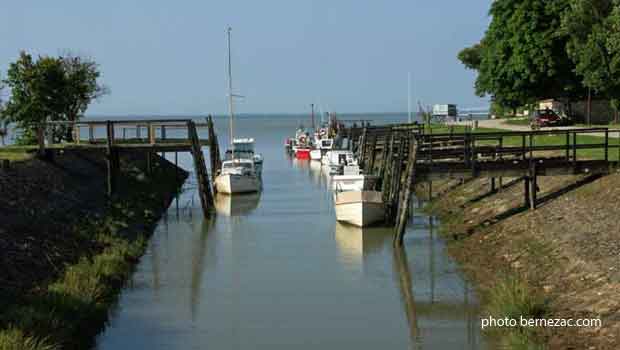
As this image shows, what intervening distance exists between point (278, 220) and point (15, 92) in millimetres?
21958

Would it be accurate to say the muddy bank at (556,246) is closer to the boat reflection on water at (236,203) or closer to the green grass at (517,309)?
the green grass at (517,309)

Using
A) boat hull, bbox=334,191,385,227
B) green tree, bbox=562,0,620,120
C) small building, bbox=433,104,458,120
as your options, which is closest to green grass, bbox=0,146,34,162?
boat hull, bbox=334,191,385,227

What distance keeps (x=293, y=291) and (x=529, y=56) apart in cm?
3984

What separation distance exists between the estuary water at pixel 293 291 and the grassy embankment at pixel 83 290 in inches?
18.2

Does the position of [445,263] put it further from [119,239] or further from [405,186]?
[119,239]

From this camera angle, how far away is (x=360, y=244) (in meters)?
29.7

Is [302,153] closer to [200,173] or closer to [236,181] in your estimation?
Result: [236,181]

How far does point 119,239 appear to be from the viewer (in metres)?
27.2

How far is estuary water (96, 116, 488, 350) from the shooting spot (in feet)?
59.5

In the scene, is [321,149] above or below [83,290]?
below

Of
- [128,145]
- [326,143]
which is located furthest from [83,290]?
[326,143]

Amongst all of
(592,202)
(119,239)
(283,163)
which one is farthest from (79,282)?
(283,163)

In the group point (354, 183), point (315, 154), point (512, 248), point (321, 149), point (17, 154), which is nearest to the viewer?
point (512, 248)

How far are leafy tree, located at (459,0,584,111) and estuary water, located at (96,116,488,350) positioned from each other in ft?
84.9
